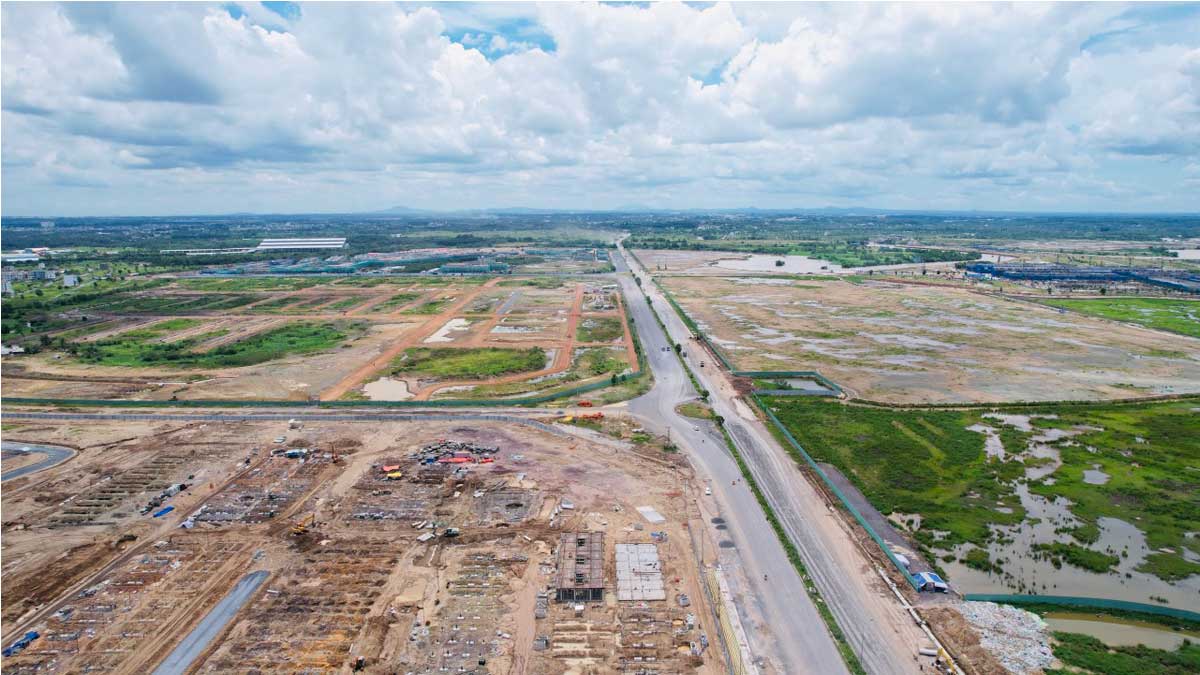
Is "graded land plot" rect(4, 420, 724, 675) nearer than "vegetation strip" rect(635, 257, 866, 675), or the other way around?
"vegetation strip" rect(635, 257, 866, 675)

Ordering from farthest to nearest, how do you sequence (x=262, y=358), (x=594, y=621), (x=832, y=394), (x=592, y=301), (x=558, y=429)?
(x=592, y=301), (x=262, y=358), (x=832, y=394), (x=558, y=429), (x=594, y=621)

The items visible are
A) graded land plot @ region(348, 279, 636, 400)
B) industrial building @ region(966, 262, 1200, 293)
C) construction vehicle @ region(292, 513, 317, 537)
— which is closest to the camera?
construction vehicle @ region(292, 513, 317, 537)

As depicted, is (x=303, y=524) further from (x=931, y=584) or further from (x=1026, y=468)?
(x=1026, y=468)

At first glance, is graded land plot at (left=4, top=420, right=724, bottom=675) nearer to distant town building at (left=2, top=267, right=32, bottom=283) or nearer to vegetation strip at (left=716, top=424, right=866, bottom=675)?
vegetation strip at (left=716, top=424, right=866, bottom=675)

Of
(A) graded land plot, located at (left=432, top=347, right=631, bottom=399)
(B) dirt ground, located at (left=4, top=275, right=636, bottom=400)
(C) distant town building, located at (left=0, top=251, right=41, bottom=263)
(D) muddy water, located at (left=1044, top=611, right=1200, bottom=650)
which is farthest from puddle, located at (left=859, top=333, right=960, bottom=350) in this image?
(C) distant town building, located at (left=0, top=251, right=41, bottom=263)

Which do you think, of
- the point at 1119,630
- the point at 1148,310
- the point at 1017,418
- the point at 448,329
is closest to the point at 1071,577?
the point at 1119,630

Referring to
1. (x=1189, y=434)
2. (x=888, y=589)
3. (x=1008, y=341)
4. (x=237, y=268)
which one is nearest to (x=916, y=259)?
(x=1008, y=341)

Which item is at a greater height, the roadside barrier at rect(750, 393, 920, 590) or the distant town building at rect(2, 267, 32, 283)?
the distant town building at rect(2, 267, 32, 283)

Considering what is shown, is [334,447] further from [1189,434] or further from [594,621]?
[1189,434]
